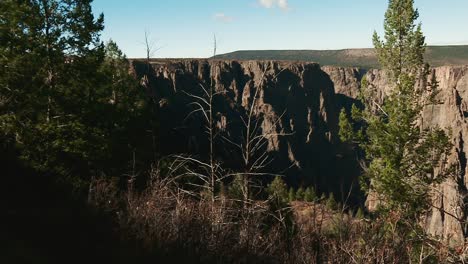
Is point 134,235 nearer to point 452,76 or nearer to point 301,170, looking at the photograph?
point 301,170

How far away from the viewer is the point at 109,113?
52.8 feet

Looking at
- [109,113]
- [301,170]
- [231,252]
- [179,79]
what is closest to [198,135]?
[179,79]

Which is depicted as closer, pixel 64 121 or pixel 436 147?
pixel 436 147

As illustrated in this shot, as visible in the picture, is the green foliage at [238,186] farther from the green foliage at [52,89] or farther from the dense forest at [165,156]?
the green foliage at [52,89]

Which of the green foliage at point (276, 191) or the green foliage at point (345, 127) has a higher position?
the green foliage at point (345, 127)

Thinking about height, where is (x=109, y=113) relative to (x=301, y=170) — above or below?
above

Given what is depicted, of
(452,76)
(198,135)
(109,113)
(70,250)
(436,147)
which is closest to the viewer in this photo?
(70,250)

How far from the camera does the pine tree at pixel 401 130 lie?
12.6 metres

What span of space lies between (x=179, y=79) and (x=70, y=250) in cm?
10829

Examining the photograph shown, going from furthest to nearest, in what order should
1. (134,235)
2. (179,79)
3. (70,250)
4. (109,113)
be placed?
(179,79)
(109,113)
(134,235)
(70,250)

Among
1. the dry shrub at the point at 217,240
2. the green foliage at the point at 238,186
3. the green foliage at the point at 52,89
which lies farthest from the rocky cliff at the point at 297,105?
the dry shrub at the point at 217,240

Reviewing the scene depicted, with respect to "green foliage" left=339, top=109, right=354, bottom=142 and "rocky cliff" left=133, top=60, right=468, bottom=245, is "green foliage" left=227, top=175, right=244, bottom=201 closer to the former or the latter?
"green foliage" left=339, top=109, right=354, bottom=142

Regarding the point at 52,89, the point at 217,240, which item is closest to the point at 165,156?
the point at 217,240

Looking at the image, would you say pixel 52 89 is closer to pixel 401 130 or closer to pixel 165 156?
pixel 165 156
